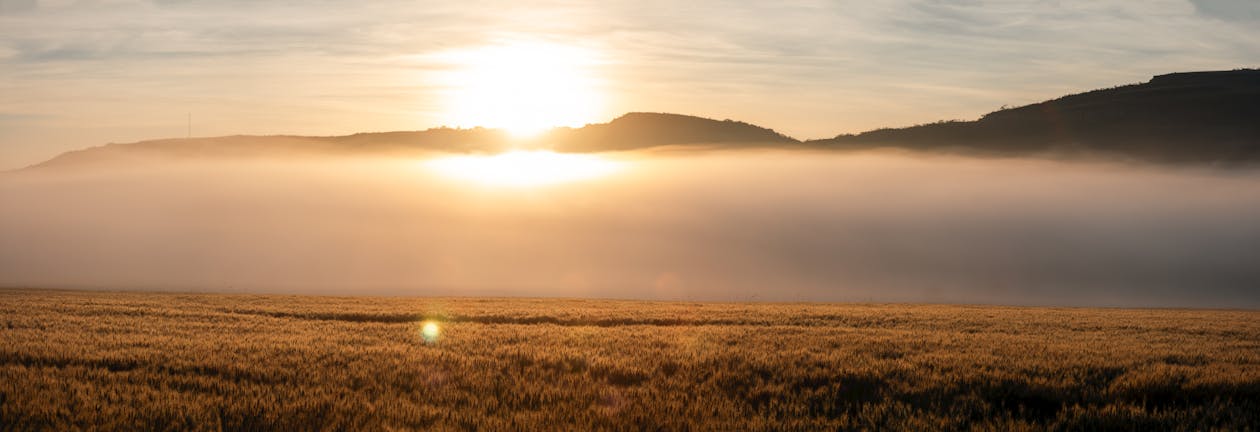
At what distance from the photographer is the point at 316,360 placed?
19156 millimetres

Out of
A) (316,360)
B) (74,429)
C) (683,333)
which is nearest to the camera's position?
(74,429)

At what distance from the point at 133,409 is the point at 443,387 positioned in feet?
15.3

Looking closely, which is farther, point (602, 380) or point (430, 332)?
point (430, 332)

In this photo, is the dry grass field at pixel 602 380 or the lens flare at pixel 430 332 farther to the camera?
the lens flare at pixel 430 332

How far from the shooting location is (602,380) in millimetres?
17031

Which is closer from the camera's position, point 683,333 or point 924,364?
point 924,364

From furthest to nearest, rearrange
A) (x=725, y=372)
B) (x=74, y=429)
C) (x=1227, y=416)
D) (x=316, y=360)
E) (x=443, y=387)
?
(x=316, y=360) → (x=725, y=372) → (x=443, y=387) → (x=1227, y=416) → (x=74, y=429)

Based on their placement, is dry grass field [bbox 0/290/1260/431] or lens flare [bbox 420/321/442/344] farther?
lens flare [bbox 420/321/442/344]

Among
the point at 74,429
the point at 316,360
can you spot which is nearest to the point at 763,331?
the point at 316,360

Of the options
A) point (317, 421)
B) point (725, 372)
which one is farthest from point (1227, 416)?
point (317, 421)

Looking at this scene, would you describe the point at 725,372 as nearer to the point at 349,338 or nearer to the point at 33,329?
the point at 349,338

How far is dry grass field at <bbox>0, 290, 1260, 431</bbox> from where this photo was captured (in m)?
13.4

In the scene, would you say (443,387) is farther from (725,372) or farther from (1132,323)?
(1132,323)

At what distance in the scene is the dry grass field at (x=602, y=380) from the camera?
13445 millimetres
